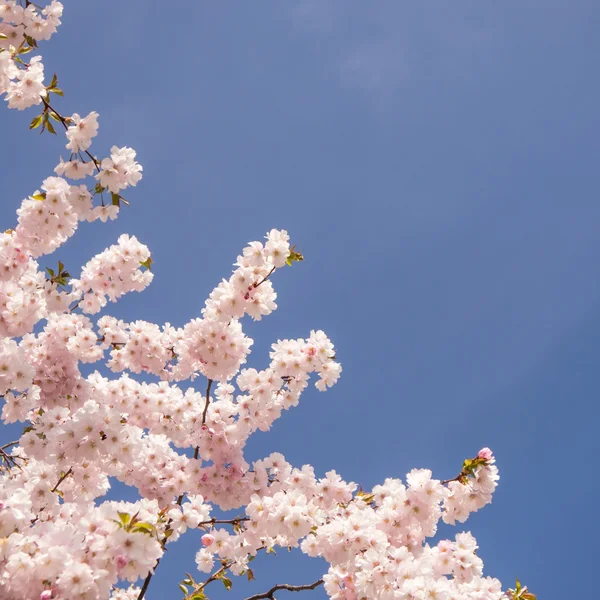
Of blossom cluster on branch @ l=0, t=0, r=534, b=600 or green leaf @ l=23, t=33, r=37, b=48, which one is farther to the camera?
green leaf @ l=23, t=33, r=37, b=48

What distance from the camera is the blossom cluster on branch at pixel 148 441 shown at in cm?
399

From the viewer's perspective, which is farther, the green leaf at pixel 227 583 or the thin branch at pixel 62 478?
the green leaf at pixel 227 583

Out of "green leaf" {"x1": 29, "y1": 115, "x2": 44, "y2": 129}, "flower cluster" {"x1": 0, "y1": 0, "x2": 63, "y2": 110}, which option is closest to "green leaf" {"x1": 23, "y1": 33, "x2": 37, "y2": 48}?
"flower cluster" {"x1": 0, "y1": 0, "x2": 63, "y2": 110}

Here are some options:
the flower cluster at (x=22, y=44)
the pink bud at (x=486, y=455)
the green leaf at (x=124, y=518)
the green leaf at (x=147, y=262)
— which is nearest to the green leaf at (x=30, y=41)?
the flower cluster at (x=22, y=44)

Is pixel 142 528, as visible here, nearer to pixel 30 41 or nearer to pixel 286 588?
pixel 286 588

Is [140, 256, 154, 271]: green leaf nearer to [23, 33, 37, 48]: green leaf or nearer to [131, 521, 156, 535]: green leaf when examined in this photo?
[23, 33, 37, 48]: green leaf

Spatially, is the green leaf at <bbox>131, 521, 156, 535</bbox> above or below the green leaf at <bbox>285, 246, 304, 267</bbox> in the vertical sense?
below

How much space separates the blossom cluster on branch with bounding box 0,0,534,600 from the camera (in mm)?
3990

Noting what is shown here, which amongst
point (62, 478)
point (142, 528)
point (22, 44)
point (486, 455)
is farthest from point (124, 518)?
point (22, 44)

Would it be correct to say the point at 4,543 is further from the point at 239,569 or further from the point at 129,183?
the point at 239,569

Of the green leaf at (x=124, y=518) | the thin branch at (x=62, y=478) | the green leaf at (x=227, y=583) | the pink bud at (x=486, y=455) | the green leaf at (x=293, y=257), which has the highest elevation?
the green leaf at (x=293, y=257)

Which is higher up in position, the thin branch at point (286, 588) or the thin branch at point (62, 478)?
the thin branch at point (62, 478)

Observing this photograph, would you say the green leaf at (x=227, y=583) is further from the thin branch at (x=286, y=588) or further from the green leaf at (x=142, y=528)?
the green leaf at (x=142, y=528)

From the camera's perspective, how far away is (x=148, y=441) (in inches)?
291
